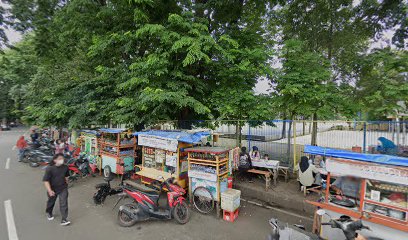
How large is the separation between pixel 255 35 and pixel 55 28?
35.9 ft

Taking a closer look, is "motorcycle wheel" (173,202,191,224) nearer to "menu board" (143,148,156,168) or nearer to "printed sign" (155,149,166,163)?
"printed sign" (155,149,166,163)

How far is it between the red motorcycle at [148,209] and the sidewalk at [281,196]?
8.94 feet

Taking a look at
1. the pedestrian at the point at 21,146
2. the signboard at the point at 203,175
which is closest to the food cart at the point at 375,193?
the signboard at the point at 203,175

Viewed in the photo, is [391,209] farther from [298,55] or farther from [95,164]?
[95,164]

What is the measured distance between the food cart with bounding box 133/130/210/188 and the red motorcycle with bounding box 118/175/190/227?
1059 millimetres

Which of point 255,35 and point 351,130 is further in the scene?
point 255,35

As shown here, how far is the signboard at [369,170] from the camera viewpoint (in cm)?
363

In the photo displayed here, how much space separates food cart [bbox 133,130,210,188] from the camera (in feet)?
23.0

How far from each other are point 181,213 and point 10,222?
439 cm

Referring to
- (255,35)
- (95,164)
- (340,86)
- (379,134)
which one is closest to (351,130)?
(379,134)

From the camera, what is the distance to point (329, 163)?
172 inches

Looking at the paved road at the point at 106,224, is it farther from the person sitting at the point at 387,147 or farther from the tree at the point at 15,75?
the tree at the point at 15,75

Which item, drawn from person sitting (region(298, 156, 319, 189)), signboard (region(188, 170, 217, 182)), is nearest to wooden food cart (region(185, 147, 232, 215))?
signboard (region(188, 170, 217, 182))

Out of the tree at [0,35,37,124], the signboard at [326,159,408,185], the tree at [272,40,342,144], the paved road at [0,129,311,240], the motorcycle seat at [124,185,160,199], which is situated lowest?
the paved road at [0,129,311,240]
